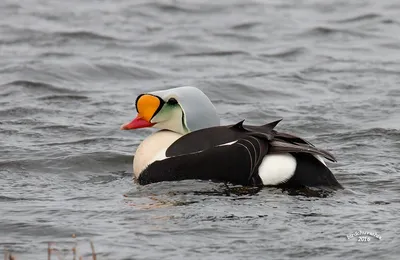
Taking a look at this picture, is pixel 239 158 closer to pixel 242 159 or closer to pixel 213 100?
pixel 242 159

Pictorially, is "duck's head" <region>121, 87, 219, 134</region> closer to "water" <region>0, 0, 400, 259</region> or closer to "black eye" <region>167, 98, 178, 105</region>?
"black eye" <region>167, 98, 178, 105</region>

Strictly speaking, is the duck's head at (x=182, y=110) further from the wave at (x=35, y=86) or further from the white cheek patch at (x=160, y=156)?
the wave at (x=35, y=86)

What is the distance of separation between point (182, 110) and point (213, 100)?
392cm

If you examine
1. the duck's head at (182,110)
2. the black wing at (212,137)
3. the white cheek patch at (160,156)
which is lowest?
the white cheek patch at (160,156)

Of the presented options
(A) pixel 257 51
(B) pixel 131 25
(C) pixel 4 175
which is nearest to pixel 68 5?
(B) pixel 131 25

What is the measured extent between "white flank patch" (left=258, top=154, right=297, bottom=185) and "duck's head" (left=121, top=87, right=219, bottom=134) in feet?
2.29

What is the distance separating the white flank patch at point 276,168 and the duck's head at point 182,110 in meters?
0.70

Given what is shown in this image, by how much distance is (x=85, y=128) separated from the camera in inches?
413

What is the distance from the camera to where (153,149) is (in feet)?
26.6

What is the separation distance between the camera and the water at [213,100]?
670 centimetres

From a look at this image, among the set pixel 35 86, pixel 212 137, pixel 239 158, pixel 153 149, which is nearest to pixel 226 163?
pixel 239 158

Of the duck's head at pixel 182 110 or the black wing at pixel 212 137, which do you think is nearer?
the black wing at pixel 212 137

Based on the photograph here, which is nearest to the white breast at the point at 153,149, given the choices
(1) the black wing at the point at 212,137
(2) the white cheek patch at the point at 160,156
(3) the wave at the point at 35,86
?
(2) the white cheek patch at the point at 160,156

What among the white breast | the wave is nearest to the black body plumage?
the white breast
